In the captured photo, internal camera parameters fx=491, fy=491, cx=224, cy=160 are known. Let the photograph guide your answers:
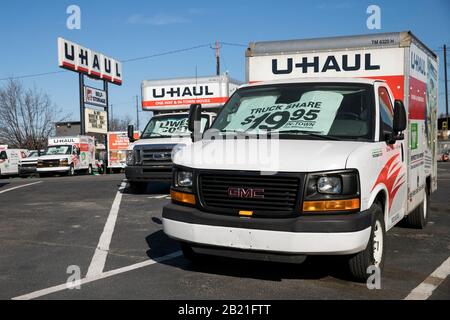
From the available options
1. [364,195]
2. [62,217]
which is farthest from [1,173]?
[364,195]

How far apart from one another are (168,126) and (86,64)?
24.8 metres

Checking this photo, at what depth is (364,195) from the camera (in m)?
4.40

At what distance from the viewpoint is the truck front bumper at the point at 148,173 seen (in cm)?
1178

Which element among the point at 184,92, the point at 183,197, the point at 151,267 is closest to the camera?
the point at 183,197

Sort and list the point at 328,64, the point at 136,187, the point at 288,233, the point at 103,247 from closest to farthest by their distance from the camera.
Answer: the point at 288,233 < the point at 103,247 < the point at 328,64 < the point at 136,187

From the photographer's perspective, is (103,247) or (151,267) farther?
(103,247)

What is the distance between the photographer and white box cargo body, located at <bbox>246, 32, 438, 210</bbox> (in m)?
6.53

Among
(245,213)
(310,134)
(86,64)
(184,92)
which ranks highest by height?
(86,64)

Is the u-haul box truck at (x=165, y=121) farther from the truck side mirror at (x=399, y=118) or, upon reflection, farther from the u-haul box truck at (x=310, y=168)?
the truck side mirror at (x=399, y=118)

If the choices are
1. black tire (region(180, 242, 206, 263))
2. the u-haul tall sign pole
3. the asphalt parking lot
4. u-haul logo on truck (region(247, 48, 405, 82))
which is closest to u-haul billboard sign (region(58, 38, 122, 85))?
the u-haul tall sign pole

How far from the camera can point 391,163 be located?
5387mm

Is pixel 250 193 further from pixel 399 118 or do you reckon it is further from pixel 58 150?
pixel 58 150

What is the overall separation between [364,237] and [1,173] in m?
28.6

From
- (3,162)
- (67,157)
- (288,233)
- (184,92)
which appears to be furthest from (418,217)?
(3,162)
